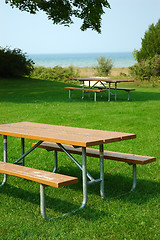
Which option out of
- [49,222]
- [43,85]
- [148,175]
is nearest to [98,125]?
[148,175]

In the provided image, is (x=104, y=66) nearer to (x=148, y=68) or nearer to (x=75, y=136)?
(x=148, y=68)

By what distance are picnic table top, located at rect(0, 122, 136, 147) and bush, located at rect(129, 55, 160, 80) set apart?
2375cm

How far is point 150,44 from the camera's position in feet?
102

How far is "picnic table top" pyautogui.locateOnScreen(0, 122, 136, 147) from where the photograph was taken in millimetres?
4250

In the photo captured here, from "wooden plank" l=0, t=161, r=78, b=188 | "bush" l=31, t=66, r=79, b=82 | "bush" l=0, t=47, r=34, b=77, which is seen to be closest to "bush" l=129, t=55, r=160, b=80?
"bush" l=31, t=66, r=79, b=82

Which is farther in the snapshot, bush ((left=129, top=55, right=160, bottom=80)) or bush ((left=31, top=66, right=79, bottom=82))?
bush ((left=31, top=66, right=79, bottom=82))

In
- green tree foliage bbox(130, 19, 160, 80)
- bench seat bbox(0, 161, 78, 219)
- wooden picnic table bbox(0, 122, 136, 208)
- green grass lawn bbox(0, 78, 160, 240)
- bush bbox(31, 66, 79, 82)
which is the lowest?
green grass lawn bbox(0, 78, 160, 240)

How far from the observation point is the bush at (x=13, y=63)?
2488cm

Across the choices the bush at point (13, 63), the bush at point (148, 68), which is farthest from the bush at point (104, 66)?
the bush at point (13, 63)

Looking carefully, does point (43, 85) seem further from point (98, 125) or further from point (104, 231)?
point (104, 231)

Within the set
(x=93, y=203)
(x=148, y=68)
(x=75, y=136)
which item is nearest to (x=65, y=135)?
(x=75, y=136)

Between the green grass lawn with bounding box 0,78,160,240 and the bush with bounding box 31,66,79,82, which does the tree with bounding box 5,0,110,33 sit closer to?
the bush with bounding box 31,66,79,82

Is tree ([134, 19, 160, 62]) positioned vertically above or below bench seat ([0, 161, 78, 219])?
above

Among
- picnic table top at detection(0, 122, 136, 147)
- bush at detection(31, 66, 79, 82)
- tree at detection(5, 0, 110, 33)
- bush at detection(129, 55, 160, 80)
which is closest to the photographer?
picnic table top at detection(0, 122, 136, 147)
